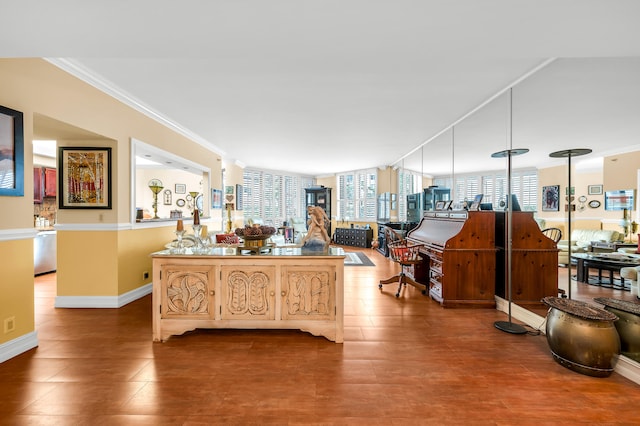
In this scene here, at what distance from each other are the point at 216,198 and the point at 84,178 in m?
3.09

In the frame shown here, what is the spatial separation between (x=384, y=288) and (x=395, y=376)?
257 centimetres

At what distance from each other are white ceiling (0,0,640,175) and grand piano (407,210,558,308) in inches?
39.7

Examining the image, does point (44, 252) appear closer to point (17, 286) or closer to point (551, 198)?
point (17, 286)

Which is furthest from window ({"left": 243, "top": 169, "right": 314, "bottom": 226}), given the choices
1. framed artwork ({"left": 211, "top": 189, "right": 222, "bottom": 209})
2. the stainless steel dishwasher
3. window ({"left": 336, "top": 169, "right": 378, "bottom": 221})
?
the stainless steel dishwasher

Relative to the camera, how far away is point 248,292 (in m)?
2.81

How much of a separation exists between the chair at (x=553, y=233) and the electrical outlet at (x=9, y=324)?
223 inches

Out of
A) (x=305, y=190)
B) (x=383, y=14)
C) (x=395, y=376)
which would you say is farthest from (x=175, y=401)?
(x=305, y=190)

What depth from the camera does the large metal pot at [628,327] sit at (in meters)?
2.24

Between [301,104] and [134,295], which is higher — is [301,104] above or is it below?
above

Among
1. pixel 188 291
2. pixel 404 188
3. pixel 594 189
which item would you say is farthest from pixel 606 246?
pixel 404 188

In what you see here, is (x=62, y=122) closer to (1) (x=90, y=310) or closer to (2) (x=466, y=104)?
(1) (x=90, y=310)

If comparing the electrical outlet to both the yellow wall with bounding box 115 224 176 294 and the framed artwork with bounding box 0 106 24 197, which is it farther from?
the yellow wall with bounding box 115 224 176 294

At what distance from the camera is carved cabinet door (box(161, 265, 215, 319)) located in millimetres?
2789

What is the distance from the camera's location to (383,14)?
1.78 meters
